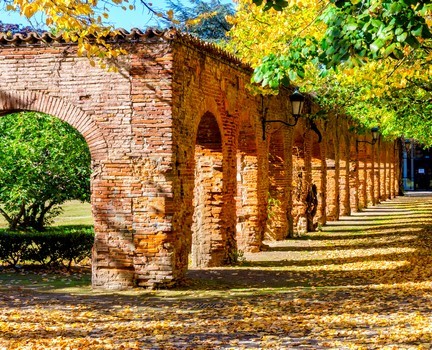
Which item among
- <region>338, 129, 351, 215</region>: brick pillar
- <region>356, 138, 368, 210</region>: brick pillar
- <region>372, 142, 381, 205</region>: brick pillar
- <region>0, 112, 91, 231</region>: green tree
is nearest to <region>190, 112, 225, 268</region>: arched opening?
<region>0, 112, 91, 231</region>: green tree

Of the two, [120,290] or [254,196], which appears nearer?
[120,290]

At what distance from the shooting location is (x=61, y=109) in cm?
→ 1187

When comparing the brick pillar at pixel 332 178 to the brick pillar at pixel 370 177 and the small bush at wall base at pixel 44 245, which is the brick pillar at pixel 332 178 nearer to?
the brick pillar at pixel 370 177

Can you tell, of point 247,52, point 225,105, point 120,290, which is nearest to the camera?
point 120,290

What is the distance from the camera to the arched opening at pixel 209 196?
14.4 metres

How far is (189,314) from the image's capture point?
31.4 ft

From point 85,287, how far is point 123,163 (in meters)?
2.15

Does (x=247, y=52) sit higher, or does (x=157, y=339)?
(x=247, y=52)

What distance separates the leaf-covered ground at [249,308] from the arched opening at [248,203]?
0.75 m

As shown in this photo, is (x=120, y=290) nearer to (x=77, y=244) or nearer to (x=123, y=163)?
(x=123, y=163)

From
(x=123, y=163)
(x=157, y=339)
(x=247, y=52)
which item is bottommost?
(x=157, y=339)

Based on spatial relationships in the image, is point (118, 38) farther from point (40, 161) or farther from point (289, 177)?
point (289, 177)

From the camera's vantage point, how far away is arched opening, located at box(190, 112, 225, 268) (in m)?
14.4

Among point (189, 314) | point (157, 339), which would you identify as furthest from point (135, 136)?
point (157, 339)
